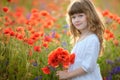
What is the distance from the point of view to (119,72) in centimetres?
490

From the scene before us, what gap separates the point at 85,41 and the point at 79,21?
188 mm

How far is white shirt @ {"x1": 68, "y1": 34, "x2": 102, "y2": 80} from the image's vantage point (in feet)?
12.0

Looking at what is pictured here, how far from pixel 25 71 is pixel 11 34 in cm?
42

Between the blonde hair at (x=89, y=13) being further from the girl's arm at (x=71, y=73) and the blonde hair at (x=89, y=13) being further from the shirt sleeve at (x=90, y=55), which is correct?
the girl's arm at (x=71, y=73)

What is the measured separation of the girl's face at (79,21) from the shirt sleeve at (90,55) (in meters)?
0.18

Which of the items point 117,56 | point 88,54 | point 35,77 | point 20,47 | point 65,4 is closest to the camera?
point 88,54

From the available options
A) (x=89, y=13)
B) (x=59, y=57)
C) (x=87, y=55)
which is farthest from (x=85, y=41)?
(x=59, y=57)

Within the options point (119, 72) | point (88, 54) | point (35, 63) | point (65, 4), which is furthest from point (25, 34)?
point (65, 4)

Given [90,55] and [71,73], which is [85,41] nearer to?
[90,55]

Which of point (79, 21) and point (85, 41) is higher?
point (79, 21)

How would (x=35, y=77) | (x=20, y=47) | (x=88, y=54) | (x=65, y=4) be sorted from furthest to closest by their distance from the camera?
1. (x=65, y=4)
2. (x=20, y=47)
3. (x=35, y=77)
4. (x=88, y=54)

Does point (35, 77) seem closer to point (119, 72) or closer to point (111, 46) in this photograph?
point (119, 72)

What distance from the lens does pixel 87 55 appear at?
3660mm

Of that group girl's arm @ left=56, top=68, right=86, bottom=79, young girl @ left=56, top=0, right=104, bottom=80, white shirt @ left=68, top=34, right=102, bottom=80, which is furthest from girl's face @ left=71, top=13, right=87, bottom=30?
girl's arm @ left=56, top=68, right=86, bottom=79
